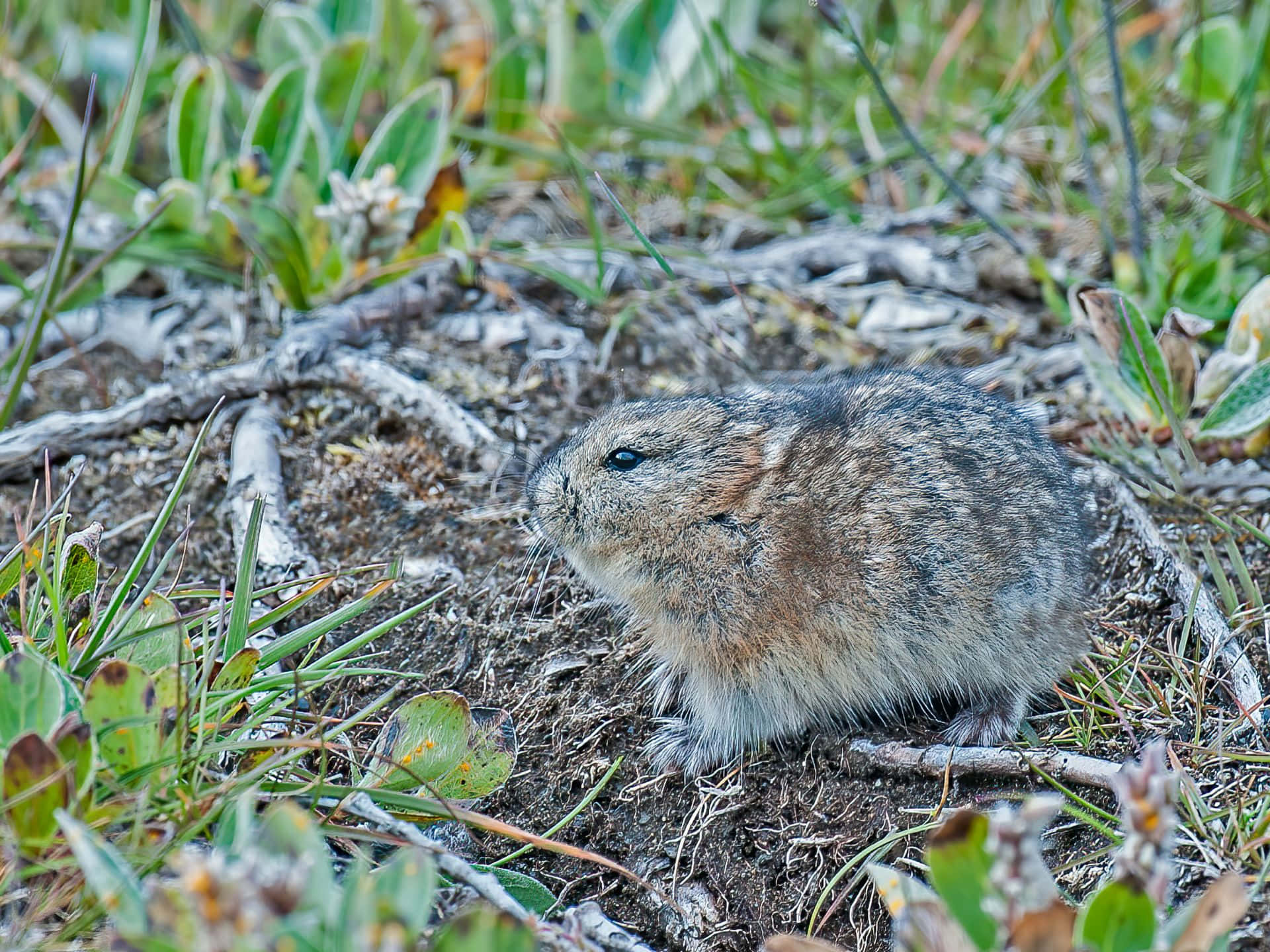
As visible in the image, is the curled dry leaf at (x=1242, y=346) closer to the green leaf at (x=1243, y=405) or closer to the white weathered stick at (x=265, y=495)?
the green leaf at (x=1243, y=405)

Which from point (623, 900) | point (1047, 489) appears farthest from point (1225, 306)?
point (623, 900)

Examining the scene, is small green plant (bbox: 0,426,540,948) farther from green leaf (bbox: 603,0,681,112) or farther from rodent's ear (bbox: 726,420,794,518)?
green leaf (bbox: 603,0,681,112)

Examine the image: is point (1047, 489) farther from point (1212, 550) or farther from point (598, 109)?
point (598, 109)

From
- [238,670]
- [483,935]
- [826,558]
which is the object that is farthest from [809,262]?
[483,935]

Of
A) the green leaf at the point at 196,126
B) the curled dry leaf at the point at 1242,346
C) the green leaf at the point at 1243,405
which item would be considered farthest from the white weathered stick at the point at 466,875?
the green leaf at the point at 196,126

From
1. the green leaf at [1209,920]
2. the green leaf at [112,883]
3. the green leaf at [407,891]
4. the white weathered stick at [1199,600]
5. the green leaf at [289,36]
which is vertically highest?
the green leaf at [289,36]

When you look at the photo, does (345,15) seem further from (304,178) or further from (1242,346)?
(1242,346)

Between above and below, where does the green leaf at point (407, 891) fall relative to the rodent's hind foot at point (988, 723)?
above
